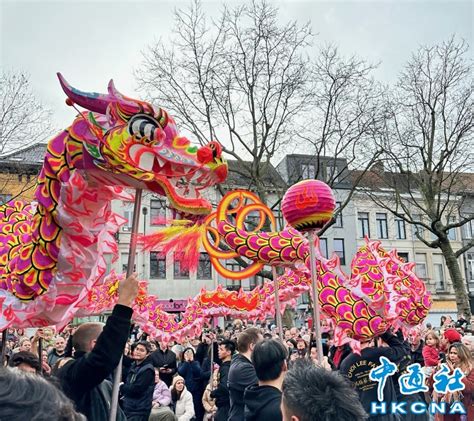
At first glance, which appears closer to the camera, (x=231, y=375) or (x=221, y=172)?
(x=221, y=172)

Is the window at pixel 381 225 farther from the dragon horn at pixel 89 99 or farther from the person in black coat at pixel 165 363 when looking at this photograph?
the dragon horn at pixel 89 99

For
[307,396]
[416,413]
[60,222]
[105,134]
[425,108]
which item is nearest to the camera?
[307,396]

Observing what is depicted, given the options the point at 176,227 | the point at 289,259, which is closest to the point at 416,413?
the point at 289,259

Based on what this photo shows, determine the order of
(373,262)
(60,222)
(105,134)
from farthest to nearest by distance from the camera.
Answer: (373,262) < (60,222) < (105,134)

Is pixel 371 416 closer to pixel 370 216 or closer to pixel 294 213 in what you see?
pixel 294 213

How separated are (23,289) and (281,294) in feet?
15.2

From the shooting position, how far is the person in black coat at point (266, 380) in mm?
2711

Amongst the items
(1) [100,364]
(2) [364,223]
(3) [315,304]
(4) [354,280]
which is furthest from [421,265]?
(1) [100,364]

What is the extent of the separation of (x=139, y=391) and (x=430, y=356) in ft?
13.2

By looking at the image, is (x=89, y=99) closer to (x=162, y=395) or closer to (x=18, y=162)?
(x=162, y=395)

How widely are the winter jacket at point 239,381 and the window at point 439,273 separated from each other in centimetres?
3124

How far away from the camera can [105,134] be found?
2.75 m

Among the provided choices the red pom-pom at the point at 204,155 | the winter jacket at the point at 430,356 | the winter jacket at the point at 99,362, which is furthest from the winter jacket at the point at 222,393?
the red pom-pom at the point at 204,155

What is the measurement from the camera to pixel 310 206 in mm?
4051
